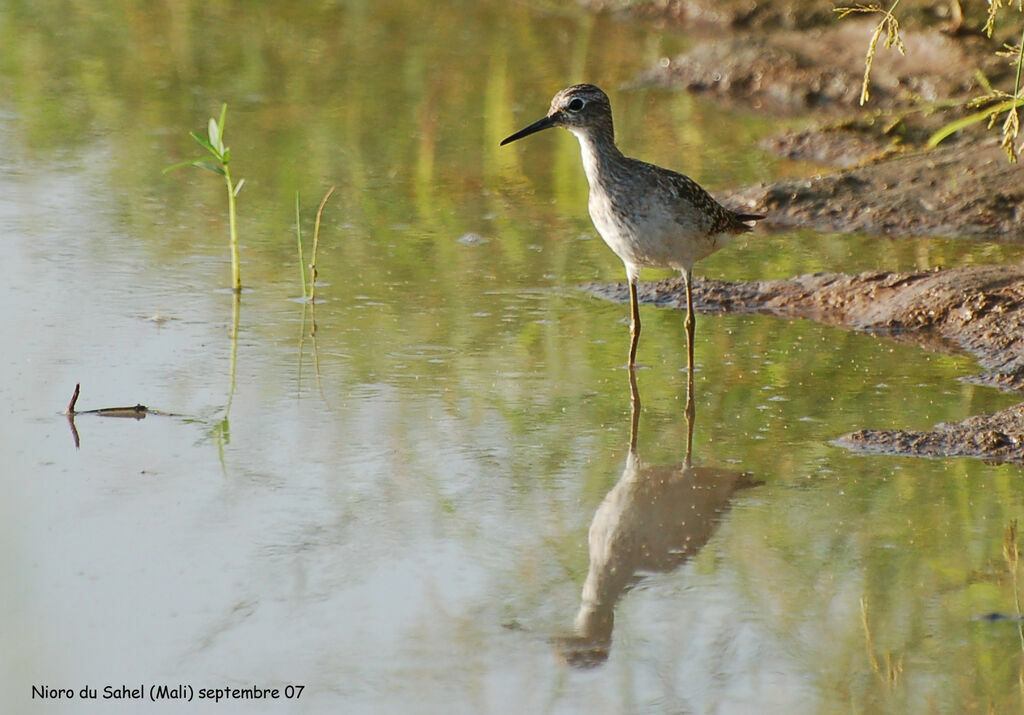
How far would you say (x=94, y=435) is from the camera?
19.0 ft

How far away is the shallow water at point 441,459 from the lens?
438cm

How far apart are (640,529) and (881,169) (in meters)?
5.03

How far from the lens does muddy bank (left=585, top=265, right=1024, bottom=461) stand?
23.7 ft

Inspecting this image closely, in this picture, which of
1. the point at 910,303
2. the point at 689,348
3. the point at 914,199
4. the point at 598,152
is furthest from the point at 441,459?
the point at 914,199

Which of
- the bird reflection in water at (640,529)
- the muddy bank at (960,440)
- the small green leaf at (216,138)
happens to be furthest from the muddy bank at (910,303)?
the small green leaf at (216,138)

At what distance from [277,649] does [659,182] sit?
11.8ft

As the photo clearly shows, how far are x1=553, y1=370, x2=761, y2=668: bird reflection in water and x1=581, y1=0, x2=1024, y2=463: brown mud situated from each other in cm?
70

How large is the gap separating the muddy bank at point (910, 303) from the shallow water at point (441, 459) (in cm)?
18

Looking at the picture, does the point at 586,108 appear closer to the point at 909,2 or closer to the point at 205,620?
the point at 205,620

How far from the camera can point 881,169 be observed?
9.70m

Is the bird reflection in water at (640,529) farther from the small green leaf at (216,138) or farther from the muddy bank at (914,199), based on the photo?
the muddy bank at (914,199)

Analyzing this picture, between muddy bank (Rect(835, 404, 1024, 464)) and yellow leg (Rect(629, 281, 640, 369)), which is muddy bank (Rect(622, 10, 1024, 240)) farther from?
muddy bank (Rect(835, 404, 1024, 464))

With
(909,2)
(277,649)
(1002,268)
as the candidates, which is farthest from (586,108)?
(909,2)

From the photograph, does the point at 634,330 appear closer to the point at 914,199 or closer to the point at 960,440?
the point at 960,440
